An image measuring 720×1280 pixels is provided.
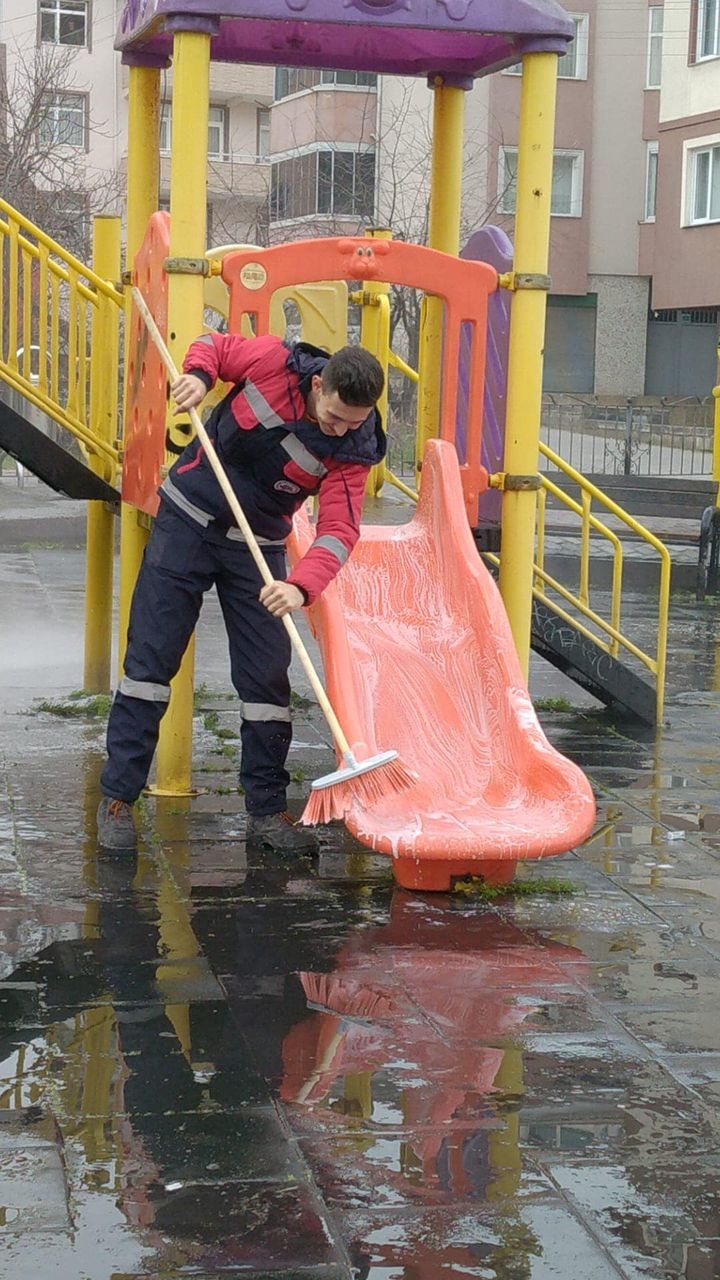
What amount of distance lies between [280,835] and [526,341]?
84.8 inches

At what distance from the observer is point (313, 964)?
4.81 metres

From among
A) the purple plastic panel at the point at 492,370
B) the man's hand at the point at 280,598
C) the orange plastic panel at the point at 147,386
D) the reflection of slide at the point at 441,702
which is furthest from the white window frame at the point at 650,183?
the man's hand at the point at 280,598

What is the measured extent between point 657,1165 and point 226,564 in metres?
2.95

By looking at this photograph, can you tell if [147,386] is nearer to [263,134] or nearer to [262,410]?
[262,410]

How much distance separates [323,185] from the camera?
37031 millimetres

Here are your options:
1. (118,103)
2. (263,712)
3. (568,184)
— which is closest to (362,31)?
(263,712)

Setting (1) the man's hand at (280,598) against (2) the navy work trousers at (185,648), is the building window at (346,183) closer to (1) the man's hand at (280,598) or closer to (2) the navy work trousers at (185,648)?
(2) the navy work trousers at (185,648)

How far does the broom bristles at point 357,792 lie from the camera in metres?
5.48

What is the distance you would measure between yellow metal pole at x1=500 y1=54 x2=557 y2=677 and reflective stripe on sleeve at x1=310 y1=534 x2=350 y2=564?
125 cm

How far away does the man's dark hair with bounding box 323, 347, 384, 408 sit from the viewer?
5.37 meters

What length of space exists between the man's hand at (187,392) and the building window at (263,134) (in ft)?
136

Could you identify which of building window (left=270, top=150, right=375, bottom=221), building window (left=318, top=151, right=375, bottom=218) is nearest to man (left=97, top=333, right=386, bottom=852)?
building window (left=318, top=151, right=375, bottom=218)

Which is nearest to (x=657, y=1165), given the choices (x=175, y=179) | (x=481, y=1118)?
(x=481, y=1118)

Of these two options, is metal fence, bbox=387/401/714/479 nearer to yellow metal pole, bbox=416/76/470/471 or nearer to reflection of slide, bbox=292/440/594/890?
yellow metal pole, bbox=416/76/470/471
